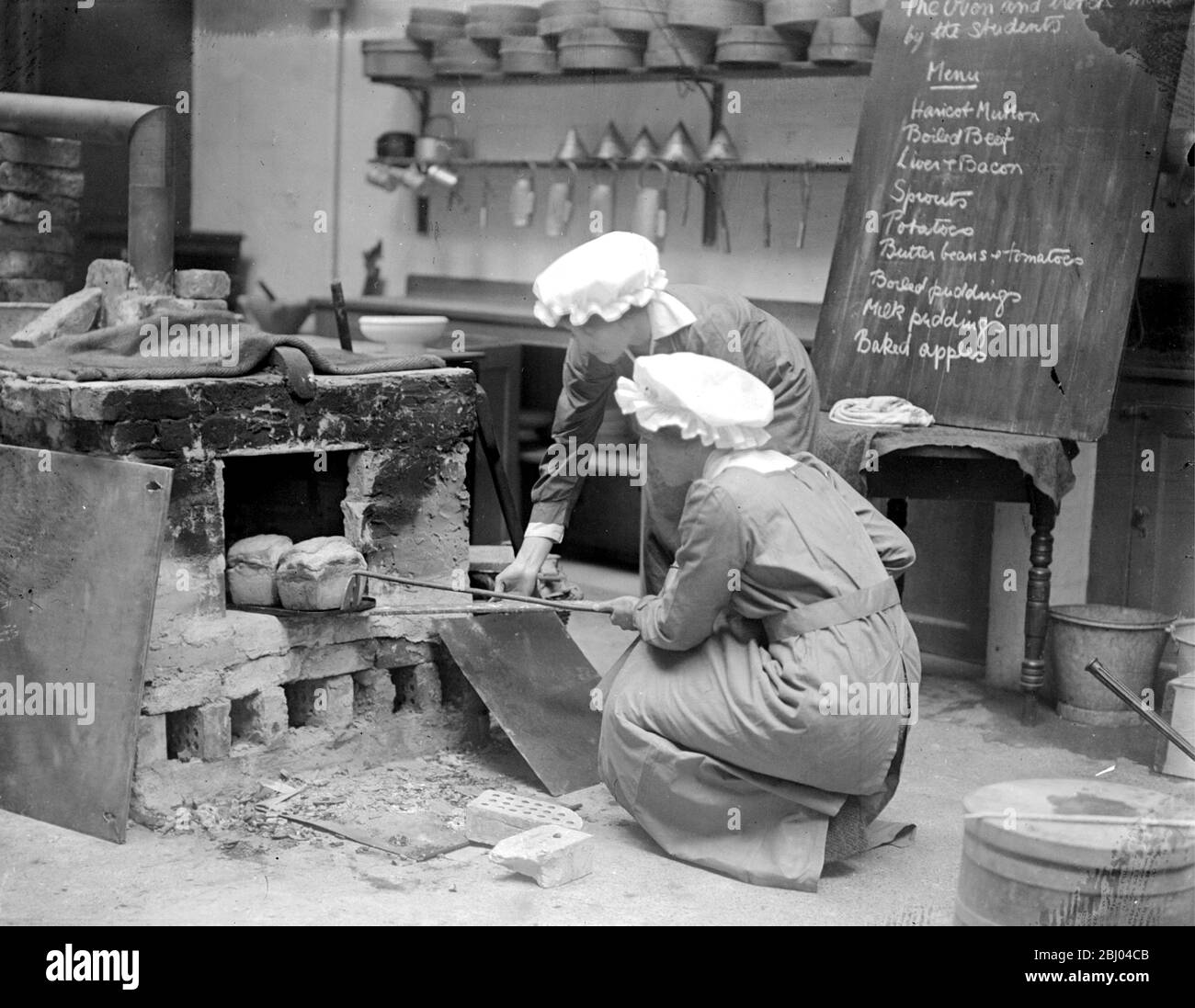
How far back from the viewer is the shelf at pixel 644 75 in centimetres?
609

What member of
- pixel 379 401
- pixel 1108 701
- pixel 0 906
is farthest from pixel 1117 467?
pixel 0 906

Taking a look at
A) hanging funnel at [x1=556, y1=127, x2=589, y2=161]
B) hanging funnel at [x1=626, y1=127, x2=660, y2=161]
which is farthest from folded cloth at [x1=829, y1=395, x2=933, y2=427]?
hanging funnel at [x1=556, y1=127, x2=589, y2=161]

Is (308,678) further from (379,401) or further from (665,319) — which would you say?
(665,319)

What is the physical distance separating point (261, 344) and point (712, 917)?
196cm

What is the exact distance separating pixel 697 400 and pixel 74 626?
1.72m

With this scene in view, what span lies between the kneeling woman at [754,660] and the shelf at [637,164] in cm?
275

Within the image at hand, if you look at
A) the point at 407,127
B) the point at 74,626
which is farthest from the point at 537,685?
the point at 407,127

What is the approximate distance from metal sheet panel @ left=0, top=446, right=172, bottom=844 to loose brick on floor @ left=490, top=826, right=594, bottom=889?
0.98 meters

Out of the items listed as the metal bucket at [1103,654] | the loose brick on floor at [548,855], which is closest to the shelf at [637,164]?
the metal bucket at [1103,654]

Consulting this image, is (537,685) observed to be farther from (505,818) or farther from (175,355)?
(175,355)

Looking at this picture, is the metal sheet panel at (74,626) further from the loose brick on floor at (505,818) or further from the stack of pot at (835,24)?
the stack of pot at (835,24)

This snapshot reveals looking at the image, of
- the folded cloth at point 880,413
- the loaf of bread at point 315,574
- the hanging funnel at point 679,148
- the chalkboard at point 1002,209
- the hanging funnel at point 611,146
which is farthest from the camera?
the hanging funnel at point 611,146

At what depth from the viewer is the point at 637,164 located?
6.80 metres

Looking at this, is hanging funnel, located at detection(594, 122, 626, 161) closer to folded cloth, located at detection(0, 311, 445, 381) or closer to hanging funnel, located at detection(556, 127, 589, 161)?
hanging funnel, located at detection(556, 127, 589, 161)
